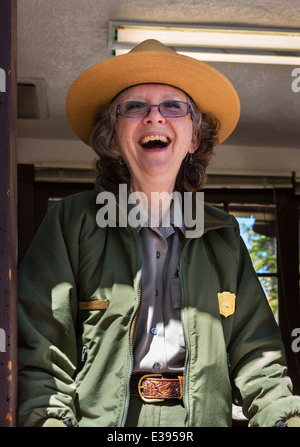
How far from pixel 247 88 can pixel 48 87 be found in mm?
1252

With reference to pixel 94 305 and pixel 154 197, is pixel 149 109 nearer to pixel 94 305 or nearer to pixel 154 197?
pixel 154 197

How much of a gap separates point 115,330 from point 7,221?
56 cm

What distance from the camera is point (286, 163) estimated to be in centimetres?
543

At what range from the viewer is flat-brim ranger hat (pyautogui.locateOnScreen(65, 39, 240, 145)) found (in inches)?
90.7

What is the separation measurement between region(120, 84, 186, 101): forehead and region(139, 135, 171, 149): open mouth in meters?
0.15

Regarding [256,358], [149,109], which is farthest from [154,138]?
[256,358]

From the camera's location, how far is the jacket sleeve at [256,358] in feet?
6.39

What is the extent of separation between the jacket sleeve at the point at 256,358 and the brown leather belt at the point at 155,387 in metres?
0.24

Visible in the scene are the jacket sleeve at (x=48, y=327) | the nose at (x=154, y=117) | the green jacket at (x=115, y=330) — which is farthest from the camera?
the nose at (x=154, y=117)

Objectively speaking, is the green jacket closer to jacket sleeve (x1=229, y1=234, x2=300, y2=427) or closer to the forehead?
jacket sleeve (x1=229, y1=234, x2=300, y2=427)

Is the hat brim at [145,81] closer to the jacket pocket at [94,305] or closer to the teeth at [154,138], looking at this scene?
the teeth at [154,138]

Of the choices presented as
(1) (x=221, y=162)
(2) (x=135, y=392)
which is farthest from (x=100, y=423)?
(1) (x=221, y=162)

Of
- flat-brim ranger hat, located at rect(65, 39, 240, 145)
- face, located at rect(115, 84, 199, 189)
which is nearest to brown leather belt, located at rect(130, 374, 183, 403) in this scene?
face, located at rect(115, 84, 199, 189)

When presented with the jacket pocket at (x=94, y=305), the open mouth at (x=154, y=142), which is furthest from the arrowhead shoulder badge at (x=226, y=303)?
the open mouth at (x=154, y=142)
